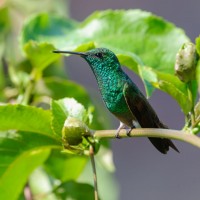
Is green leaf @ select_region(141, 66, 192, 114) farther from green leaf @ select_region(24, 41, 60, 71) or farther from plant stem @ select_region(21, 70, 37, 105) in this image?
plant stem @ select_region(21, 70, 37, 105)

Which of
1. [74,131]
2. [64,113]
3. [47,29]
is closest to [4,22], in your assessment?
[47,29]

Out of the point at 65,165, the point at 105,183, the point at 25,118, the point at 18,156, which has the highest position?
the point at 25,118

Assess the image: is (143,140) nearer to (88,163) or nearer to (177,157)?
(177,157)

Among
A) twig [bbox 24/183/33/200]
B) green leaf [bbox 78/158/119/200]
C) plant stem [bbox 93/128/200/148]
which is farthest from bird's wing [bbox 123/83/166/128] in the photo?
green leaf [bbox 78/158/119/200]

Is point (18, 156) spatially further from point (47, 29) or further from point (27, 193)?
point (47, 29)

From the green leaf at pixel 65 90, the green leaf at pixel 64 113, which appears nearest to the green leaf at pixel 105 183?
the green leaf at pixel 65 90

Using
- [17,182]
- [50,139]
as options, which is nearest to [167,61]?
[50,139]
